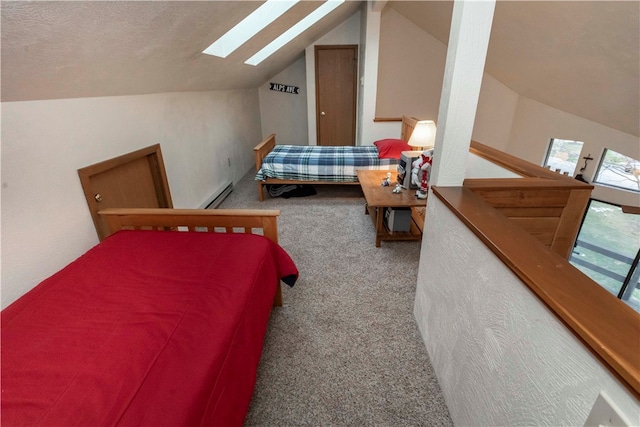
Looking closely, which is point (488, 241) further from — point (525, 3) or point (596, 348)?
point (525, 3)

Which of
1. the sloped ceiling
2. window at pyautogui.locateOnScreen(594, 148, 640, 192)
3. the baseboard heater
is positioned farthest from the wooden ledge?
window at pyautogui.locateOnScreen(594, 148, 640, 192)

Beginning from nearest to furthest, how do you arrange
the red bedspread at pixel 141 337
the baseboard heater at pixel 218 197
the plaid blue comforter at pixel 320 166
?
the red bedspread at pixel 141 337, the baseboard heater at pixel 218 197, the plaid blue comforter at pixel 320 166

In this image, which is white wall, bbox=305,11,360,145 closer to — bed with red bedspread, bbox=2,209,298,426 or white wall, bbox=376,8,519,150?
white wall, bbox=376,8,519,150

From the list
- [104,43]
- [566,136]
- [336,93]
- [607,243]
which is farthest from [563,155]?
[104,43]

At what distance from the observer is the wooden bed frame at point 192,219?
1750mm

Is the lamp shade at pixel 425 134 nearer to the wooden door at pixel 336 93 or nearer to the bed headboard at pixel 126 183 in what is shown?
the bed headboard at pixel 126 183

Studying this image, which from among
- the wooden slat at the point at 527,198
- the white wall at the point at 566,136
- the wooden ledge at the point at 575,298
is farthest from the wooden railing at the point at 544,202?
the white wall at the point at 566,136

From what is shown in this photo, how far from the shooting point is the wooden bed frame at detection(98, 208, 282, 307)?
175cm

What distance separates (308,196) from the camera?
3.89m

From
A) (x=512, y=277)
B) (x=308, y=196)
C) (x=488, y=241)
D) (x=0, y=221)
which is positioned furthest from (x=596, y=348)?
(x=308, y=196)

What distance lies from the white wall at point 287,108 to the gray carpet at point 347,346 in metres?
3.94

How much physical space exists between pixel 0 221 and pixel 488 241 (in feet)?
6.48

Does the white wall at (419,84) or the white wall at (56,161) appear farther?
the white wall at (419,84)

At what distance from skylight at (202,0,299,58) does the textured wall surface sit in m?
2.24
